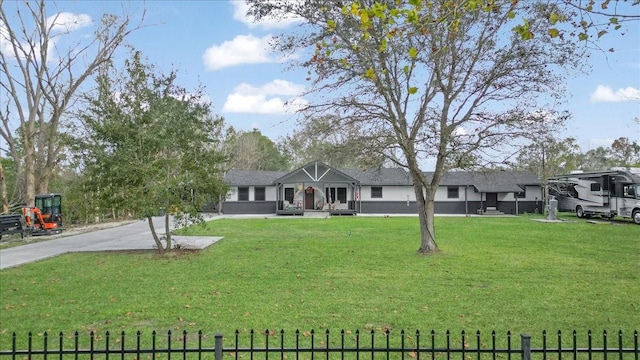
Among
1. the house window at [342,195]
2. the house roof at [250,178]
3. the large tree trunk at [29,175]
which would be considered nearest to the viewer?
the large tree trunk at [29,175]

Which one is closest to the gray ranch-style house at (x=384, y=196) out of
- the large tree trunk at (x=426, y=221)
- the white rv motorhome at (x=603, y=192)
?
the white rv motorhome at (x=603, y=192)

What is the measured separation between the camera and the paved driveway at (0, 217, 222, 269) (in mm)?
14055

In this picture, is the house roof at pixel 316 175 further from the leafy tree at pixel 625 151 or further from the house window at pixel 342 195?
the leafy tree at pixel 625 151

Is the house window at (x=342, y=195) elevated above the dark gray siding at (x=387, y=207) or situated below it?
above

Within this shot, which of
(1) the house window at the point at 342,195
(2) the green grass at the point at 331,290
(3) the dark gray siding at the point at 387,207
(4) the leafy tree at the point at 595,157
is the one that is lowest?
(2) the green grass at the point at 331,290

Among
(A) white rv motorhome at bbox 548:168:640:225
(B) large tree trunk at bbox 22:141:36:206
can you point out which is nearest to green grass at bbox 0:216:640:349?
(B) large tree trunk at bbox 22:141:36:206

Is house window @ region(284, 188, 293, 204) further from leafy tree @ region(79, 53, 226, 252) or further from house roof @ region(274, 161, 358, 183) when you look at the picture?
leafy tree @ region(79, 53, 226, 252)

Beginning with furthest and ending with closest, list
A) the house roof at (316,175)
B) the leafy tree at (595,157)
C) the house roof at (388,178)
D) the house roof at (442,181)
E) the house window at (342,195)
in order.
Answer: the leafy tree at (595,157) → the house window at (342,195) → the house roof at (388,178) → the house roof at (442,181) → the house roof at (316,175)

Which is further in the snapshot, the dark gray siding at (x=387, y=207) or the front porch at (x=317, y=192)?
the dark gray siding at (x=387, y=207)

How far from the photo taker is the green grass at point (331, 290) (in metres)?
6.75

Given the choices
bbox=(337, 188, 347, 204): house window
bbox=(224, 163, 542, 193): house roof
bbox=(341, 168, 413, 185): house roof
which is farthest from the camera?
bbox=(337, 188, 347, 204): house window

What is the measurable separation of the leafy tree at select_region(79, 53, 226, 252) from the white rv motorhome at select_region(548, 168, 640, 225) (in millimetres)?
24351

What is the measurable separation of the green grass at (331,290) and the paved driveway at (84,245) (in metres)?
1.25

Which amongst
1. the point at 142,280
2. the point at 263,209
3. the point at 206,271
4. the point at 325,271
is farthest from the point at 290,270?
the point at 263,209
